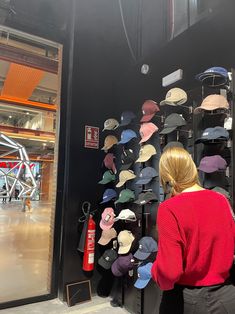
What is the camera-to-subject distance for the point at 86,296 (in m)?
3.09

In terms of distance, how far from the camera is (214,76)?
2.11 m

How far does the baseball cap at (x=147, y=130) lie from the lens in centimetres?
271

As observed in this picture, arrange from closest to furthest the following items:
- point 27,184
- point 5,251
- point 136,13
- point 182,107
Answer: point 182,107 < point 27,184 < point 136,13 < point 5,251

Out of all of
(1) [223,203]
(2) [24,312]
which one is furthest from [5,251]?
(1) [223,203]

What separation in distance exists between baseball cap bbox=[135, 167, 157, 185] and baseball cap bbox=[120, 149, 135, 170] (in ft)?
1.01

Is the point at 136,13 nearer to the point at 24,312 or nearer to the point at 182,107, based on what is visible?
the point at 182,107

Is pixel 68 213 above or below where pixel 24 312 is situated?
above

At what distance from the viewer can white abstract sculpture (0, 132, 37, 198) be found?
3514 millimetres

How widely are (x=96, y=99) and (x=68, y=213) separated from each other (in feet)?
4.80

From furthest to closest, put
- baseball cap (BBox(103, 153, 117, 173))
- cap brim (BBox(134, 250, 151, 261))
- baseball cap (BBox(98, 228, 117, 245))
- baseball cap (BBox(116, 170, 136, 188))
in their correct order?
baseball cap (BBox(103, 153, 117, 173)) → baseball cap (BBox(98, 228, 117, 245)) → baseball cap (BBox(116, 170, 136, 188)) → cap brim (BBox(134, 250, 151, 261))

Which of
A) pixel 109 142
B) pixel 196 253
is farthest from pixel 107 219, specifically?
pixel 196 253

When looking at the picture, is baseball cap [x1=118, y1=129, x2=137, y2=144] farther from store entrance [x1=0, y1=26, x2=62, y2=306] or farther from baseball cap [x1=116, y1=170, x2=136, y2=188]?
store entrance [x1=0, y1=26, x2=62, y2=306]

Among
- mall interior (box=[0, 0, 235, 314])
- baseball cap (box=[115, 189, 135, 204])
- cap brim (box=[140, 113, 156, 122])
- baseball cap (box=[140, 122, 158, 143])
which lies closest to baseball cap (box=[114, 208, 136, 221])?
mall interior (box=[0, 0, 235, 314])

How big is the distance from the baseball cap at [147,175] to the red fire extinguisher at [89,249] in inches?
34.9
